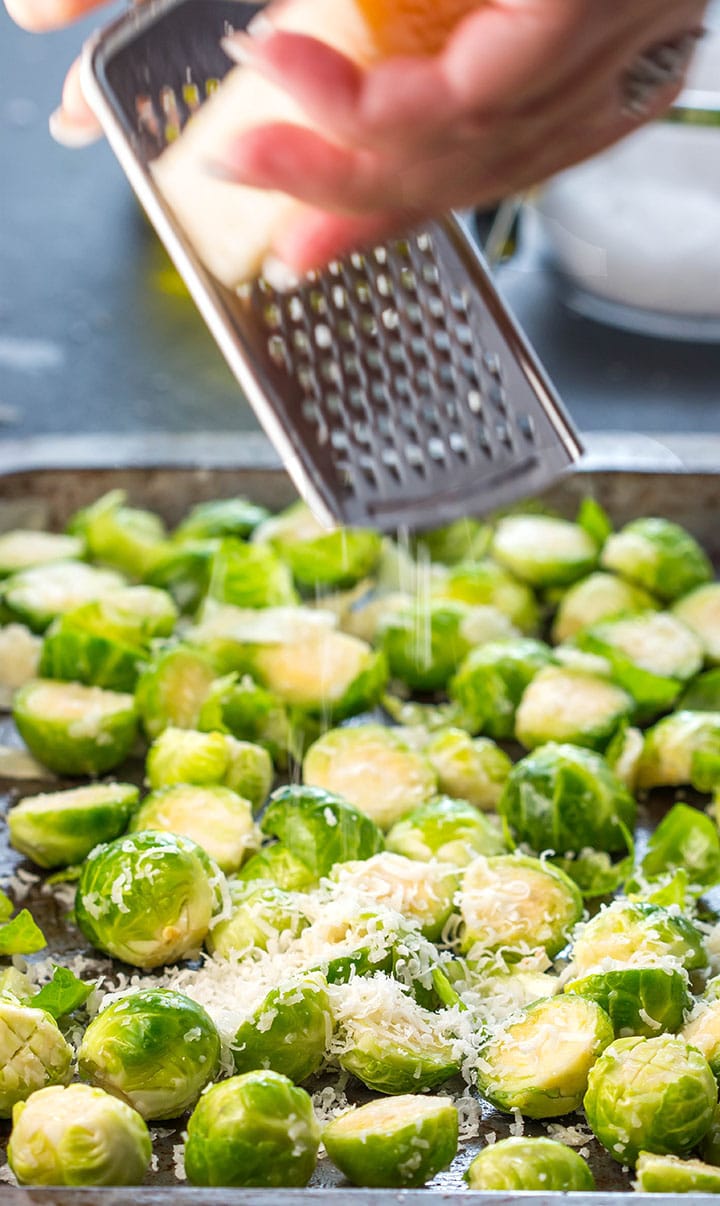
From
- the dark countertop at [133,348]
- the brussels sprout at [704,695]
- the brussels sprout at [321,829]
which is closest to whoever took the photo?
Result: the brussels sprout at [321,829]

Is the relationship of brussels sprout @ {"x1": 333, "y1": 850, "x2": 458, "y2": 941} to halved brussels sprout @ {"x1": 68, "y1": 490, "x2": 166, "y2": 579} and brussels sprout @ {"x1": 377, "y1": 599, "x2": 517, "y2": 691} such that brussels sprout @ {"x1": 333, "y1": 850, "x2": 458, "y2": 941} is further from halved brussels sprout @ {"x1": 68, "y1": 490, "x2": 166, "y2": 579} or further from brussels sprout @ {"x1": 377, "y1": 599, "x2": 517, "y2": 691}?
halved brussels sprout @ {"x1": 68, "y1": 490, "x2": 166, "y2": 579}

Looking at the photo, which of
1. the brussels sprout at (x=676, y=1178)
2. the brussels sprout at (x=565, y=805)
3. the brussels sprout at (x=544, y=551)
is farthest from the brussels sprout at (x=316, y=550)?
the brussels sprout at (x=676, y=1178)

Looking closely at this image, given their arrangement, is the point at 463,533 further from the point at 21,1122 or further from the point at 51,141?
the point at 51,141

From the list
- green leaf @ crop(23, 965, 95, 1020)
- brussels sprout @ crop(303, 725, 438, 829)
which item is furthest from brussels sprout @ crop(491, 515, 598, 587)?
green leaf @ crop(23, 965, 95, 1020)

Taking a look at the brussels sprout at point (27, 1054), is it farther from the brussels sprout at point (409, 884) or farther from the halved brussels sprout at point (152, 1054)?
the brussels sprout at point (409, 884)

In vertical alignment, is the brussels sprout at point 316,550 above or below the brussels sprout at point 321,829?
below

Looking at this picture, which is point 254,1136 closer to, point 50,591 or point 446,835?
point 446,835

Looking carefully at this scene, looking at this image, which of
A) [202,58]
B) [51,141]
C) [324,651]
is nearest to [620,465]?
[324,651]

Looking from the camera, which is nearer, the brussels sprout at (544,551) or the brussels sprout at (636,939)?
the brussels sprout at (636,939)
